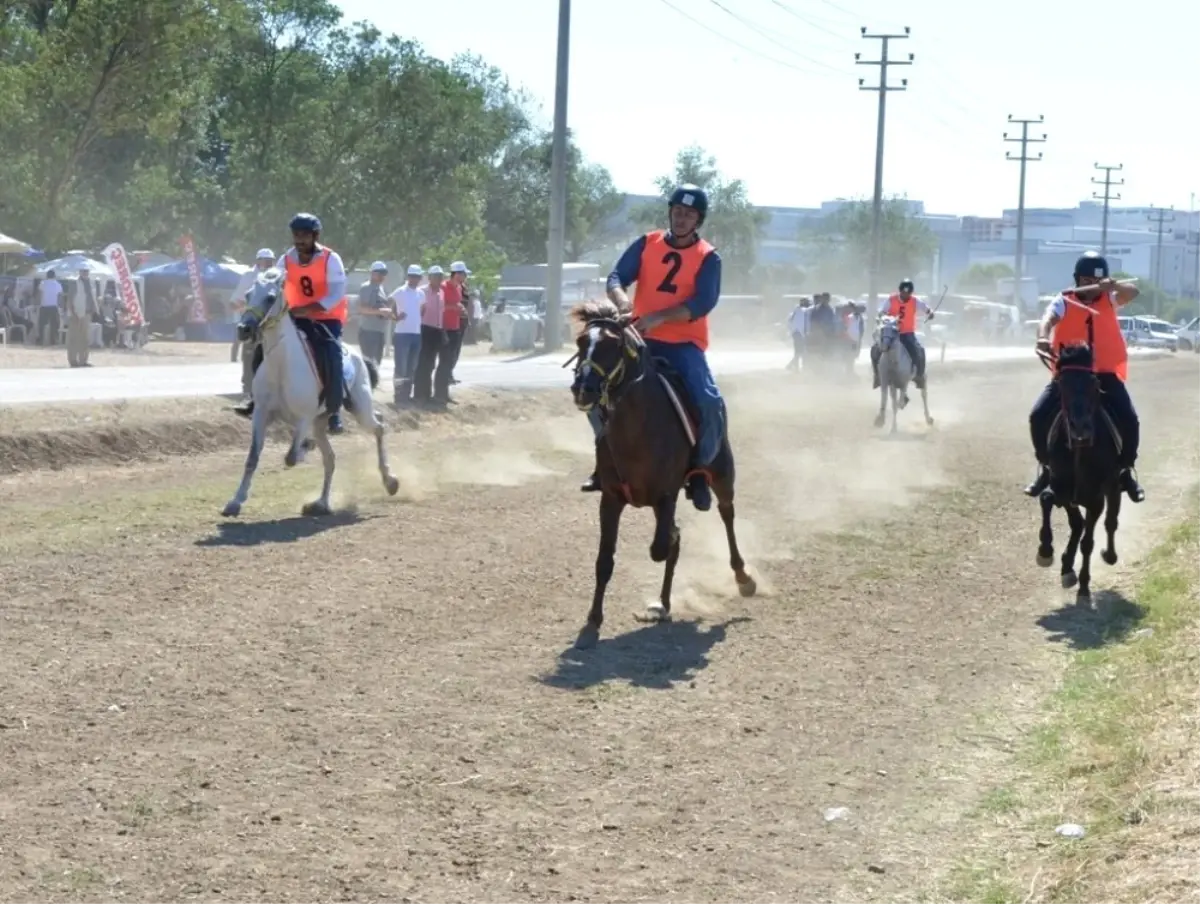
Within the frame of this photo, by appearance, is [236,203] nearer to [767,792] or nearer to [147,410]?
[147,410]

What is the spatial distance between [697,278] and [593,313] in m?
0.89

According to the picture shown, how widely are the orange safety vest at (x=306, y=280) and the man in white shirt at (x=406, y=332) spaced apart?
35.8ft

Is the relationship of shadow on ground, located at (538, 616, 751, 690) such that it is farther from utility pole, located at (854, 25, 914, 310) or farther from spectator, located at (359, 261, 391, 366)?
utility pole, located at (854, 25, 914, 310)

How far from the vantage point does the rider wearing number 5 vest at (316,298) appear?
15.4m

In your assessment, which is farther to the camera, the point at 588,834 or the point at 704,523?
the point at 704,523

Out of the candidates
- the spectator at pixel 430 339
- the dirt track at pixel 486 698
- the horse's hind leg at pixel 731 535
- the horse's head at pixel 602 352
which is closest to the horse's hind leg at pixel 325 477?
the dirt track at pixel 486 698

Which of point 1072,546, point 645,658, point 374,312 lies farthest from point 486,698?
point 374,312

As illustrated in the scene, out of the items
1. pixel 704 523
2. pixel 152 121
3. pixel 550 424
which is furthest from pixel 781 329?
pixel 704 523

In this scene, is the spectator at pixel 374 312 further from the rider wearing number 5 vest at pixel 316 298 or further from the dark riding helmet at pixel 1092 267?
the dark riding helmet at pixel 1092 267

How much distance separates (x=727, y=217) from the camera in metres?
115

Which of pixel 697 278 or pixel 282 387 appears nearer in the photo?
pixel 697 278

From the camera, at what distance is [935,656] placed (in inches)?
423

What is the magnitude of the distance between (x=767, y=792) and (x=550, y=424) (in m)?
21.3

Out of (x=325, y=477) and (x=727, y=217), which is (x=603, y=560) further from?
(x=727, y=217)
